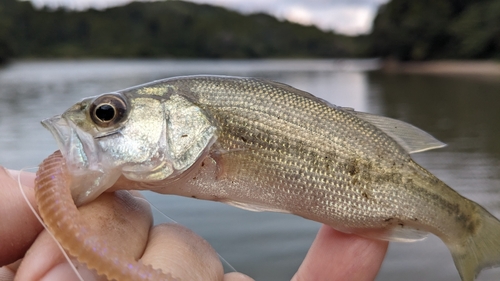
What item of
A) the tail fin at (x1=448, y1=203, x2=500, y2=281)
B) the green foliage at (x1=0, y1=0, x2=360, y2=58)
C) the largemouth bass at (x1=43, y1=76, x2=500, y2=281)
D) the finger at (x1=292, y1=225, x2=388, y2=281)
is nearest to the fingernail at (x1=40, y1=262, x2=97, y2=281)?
the largemouth bass at (x1=43, y1=76, x2=500, y2=281)

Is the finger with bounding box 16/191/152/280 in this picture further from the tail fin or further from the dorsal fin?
the tail fin

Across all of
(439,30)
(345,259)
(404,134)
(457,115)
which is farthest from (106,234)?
(439,30)

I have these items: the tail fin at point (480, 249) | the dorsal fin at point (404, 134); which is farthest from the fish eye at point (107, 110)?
the tail fin at point (480, 249)

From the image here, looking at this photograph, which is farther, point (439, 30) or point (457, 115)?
point (439, 30)

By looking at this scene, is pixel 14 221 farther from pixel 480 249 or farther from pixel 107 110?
pixel 480 249

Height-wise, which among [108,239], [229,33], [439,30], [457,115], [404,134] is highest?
[439,30]

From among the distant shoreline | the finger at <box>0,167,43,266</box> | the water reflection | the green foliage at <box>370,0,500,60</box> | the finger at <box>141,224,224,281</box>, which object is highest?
the green foliage at <box>370,0,500,60</box>

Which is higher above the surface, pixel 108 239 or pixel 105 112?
pixel 105 112
